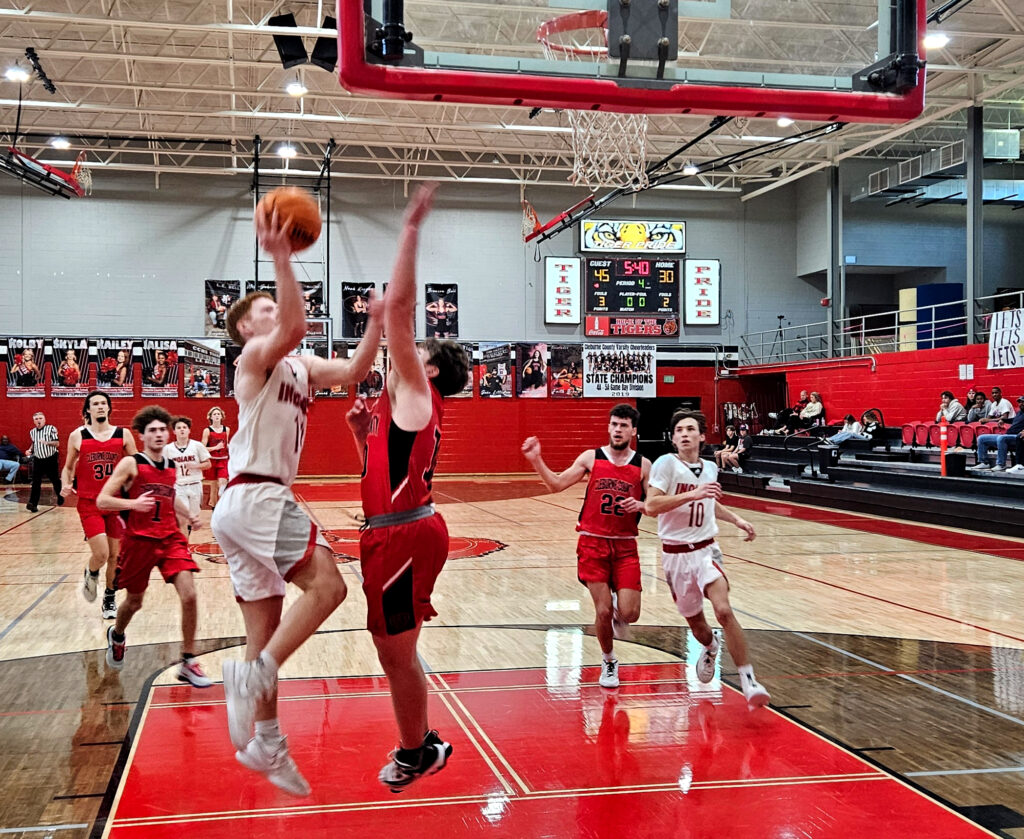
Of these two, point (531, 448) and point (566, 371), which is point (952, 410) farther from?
point (531, 448)

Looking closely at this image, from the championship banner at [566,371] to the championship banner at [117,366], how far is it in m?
9.86

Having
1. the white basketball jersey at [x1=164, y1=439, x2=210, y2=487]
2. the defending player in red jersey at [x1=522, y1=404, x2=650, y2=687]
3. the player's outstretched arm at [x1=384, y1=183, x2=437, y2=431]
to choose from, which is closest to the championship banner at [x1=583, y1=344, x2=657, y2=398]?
Result: the white basketball jersey at [x1=164, y1=439, x2=210, y2=487]

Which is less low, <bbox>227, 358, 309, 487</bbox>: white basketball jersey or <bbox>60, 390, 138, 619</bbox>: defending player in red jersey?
<bbox>227, 358, 309, 487</bbox>: white basketball jersey

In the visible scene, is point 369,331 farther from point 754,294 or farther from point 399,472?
point 754,294

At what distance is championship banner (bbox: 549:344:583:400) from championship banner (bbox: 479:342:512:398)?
1118 millimetres

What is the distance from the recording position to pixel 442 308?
2286 cm

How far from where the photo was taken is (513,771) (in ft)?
13.2

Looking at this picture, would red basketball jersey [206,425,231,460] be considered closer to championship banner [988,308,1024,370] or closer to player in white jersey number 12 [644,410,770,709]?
player in white jersey number 12 [644,410,770,709]

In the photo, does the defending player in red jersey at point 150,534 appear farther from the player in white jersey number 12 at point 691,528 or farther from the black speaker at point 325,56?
the black speaker at point 325,56

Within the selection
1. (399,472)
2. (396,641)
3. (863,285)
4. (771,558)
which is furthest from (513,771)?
(863,285)

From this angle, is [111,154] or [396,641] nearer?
[396,641]

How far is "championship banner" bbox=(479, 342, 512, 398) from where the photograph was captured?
23.1 m

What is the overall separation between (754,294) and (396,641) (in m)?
22.7

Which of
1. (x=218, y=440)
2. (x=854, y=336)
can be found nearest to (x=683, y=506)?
(x=218, y=440)
